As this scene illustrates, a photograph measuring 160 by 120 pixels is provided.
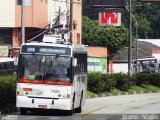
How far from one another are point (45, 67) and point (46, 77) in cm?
38

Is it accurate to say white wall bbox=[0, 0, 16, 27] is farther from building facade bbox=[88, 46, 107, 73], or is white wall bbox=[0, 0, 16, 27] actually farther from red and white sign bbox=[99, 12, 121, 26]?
red and white sign bbox=[99, 12, 121, 26]

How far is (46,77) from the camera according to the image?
2408 cm

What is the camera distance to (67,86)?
24.0 metres

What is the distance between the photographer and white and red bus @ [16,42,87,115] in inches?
944

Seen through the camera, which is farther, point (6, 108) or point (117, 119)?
point (6, 108)

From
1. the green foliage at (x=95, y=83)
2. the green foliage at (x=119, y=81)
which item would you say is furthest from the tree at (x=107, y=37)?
the green foliage at (x=95, y=83)

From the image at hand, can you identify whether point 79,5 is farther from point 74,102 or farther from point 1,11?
point 74,102

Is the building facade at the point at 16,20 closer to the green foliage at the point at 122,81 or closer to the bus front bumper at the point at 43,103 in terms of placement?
the green foliage at the point at 122,81

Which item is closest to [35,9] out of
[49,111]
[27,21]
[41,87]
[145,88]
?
[27,21]

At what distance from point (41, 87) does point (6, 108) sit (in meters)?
3.44

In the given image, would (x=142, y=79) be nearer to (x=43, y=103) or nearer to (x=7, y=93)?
(x=7, y=93)

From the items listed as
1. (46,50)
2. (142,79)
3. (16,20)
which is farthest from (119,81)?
(46,50)

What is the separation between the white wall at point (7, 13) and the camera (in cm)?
5072

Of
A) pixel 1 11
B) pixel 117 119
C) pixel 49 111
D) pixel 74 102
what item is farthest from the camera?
pixel 1 11
